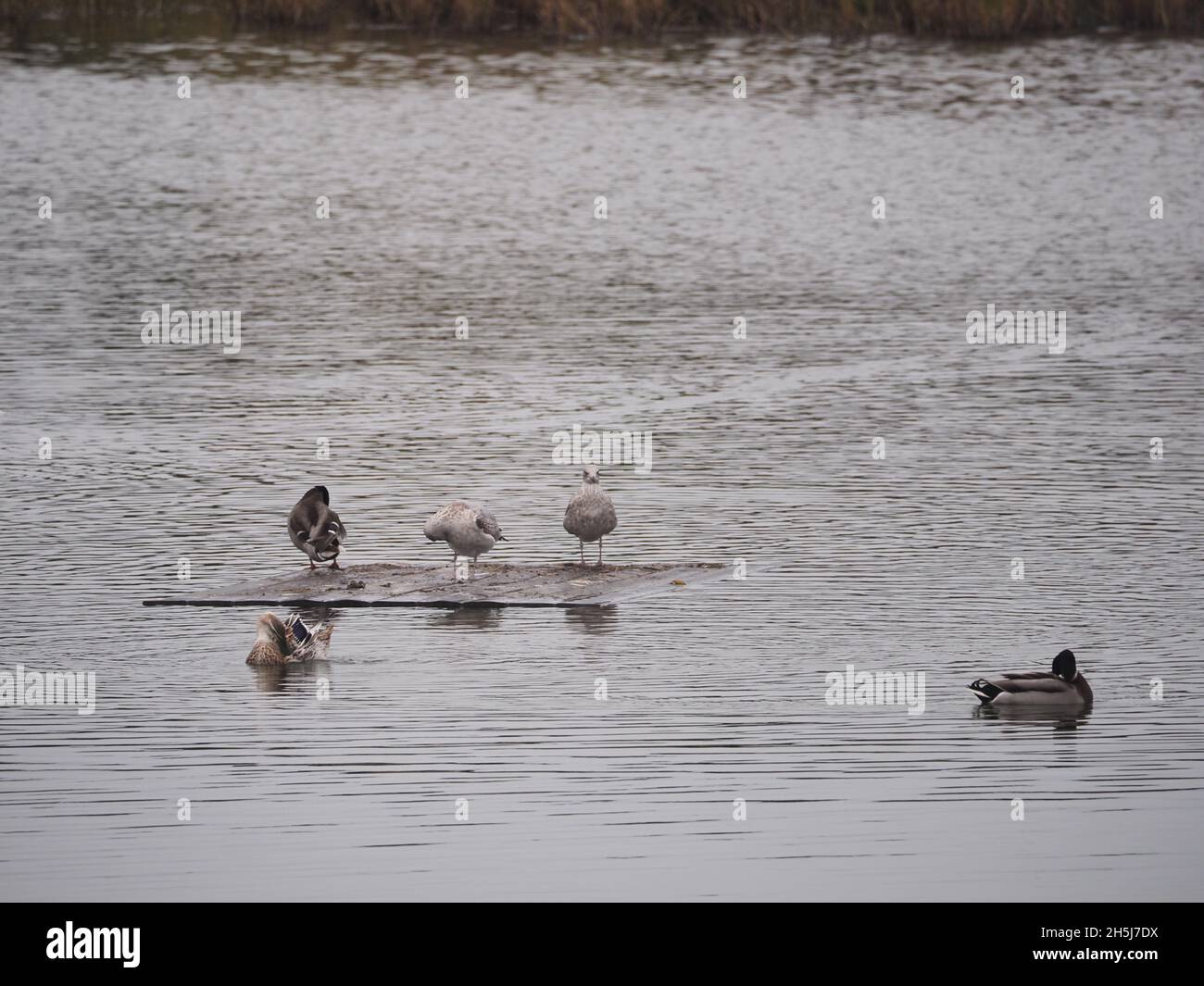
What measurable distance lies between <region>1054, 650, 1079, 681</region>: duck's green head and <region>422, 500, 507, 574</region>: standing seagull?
16.1 ft

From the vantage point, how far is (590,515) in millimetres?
18719

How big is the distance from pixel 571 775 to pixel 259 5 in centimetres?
4367

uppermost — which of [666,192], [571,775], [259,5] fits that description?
[259,5]

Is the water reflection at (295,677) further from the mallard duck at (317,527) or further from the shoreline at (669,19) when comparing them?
the shoreline at (669,19)

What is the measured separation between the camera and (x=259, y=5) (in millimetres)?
55125

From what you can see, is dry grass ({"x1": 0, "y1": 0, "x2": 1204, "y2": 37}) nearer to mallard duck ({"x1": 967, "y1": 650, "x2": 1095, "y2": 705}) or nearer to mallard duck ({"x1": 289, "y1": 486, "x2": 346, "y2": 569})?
mallard duck ({"x1": 289, "y1": 486, "x2": 346, "y2": 569})

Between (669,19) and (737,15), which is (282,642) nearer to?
(737,15)

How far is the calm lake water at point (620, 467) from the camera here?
13289mm

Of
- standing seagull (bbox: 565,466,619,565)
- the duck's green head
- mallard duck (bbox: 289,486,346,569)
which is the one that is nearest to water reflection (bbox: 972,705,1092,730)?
the duck's green head

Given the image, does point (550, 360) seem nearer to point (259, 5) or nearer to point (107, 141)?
point (107, 141)

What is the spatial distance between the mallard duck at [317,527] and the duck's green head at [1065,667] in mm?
5880

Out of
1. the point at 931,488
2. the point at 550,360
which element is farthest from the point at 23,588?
the point at 550,360

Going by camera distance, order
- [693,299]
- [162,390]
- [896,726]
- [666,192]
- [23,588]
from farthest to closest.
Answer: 1. [666,192]
2. [693,299]
3. [162,390]
4. [23,588]
5. [896,726]

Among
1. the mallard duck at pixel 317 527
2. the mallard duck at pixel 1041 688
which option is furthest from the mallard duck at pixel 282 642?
the mallard duck at pixel 1041 688
